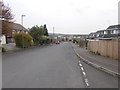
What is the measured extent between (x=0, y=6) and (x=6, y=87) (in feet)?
46.9

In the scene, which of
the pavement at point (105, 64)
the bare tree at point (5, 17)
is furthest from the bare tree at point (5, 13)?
the pavement at point (105, 64)

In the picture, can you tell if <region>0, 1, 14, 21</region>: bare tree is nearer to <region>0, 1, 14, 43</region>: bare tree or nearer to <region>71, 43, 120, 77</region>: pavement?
<region>0, 1, 14, 43</region>: bare tree

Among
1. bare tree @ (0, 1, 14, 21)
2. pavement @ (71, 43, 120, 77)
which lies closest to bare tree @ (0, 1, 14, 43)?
bare tree @ (0, 1, 14, 21)

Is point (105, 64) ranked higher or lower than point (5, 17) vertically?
lower

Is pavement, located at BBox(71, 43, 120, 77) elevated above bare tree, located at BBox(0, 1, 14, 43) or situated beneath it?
situated beneath

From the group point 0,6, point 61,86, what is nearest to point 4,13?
point 0,6

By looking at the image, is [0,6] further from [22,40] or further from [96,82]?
[96,82]

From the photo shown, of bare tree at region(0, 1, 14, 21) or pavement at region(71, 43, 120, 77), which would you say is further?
bare tree at region(0, 1, 14, 21)

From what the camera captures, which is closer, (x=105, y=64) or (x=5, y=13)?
(x=105, y=64)

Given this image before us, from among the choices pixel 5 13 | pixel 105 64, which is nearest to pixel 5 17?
pixel 5 13

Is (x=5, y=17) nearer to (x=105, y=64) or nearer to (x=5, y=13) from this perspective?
(x=5, y=13)

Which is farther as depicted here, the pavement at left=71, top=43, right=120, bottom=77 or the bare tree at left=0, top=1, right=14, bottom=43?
the bare tree at left=0, top=1, right=14, bottom=43

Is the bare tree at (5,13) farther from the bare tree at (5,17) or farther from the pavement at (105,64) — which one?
the pavement at (105,64)

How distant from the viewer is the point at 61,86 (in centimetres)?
403
